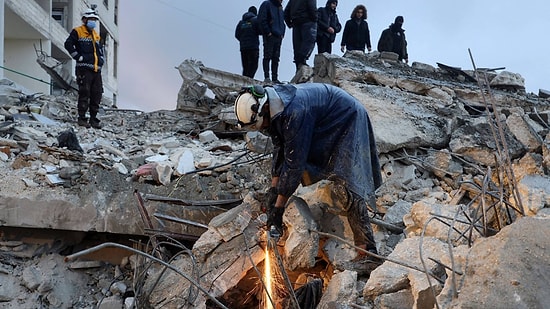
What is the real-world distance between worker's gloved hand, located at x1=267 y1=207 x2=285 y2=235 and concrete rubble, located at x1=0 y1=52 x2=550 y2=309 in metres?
0.12

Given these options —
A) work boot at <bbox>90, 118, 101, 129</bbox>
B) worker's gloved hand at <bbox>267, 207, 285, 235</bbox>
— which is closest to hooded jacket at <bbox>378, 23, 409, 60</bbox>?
work boot at <bbox>90, 118, 101, 129</bbox>

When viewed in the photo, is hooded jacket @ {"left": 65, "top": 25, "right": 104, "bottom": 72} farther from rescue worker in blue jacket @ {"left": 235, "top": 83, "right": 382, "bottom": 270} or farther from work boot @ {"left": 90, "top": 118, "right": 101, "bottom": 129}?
rescue worker in blue jacket @ {"left": 235, "top": 83, "right": 382, "bottom": 270}

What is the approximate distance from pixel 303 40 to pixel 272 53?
0.73m

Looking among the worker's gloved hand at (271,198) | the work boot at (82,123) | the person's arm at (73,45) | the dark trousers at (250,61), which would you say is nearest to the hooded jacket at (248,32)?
the dark trousers at (250,61)

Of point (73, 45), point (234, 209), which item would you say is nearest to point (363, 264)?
point (234, 209)

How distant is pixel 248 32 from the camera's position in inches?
297

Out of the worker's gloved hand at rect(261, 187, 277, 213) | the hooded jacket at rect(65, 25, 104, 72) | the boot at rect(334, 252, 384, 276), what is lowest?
the boot at rect(334, 252, 384, 276)

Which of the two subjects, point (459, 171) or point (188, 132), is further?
point (188, 132)

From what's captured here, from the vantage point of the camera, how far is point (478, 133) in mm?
4340

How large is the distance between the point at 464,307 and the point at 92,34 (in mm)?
6027

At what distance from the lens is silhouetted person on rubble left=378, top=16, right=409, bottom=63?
27.0ft

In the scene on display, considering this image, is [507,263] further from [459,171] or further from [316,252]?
[459,171]

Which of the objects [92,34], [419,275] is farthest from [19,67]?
[419,275]

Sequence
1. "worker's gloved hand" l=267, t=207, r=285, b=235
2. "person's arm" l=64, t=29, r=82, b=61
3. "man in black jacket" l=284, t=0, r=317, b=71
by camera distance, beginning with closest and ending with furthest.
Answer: "worker's gloved hand" l=267, t=207, r=285, b=235 < "person's arm" l=64, t=29, r=82, b=61 < "man in black jacket" l=284, t=0, r=317, b=71
